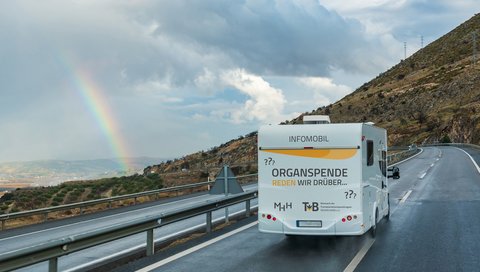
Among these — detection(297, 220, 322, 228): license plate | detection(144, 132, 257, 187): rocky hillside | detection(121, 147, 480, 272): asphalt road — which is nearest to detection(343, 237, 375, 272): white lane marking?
detection(121, 147, 480, 272): asphalt road

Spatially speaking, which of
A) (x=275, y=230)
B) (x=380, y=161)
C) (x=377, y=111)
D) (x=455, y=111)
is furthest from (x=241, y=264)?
(x=377, y=111)

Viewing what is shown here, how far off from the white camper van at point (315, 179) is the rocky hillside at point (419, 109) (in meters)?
46.3

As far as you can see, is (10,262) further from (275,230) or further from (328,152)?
(328,152)

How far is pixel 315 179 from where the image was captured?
10.3 meters

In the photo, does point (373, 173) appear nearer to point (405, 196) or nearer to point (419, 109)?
point (405, 196)

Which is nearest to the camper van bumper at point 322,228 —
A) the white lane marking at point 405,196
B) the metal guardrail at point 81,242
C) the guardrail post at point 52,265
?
the metal guardrail at point 81,242

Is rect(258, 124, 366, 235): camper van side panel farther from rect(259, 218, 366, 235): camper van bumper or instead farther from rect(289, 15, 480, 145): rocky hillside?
rect(289, 15, 480, 145): rocky hillside

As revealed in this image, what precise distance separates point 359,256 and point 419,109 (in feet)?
370

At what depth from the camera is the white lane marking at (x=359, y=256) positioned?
27.2 feet

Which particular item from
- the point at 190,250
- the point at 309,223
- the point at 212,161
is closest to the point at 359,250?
the point at 309,223

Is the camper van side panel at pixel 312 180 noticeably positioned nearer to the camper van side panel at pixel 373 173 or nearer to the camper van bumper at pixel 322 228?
the camper van bumper at pixel 322 228

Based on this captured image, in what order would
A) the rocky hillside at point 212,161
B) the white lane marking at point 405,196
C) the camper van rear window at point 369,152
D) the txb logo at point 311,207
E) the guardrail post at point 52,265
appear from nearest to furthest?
the guardrail post at point 52,265 < the txb logo at point 311,207 < the camper van rear window at point 369,152 < the white lane marking at point 405,196 < the rocky hillside at point 212,161

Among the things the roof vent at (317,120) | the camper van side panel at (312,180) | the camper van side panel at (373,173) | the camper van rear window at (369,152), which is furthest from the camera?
the roof vent at (317,120)

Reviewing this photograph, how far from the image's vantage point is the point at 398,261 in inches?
345
